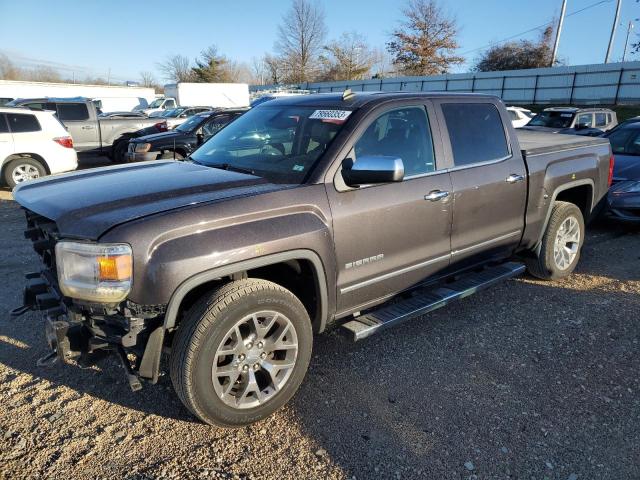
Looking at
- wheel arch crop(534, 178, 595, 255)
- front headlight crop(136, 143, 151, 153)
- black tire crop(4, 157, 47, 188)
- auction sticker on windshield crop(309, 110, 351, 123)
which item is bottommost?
black tire crop(4, 157, 47, 188)

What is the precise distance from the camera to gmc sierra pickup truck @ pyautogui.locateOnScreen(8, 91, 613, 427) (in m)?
2.42

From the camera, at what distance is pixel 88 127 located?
12766 mm

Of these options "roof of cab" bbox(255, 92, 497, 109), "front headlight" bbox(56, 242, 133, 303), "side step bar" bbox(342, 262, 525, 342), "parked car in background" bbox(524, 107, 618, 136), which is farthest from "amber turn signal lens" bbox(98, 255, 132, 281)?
"parked car in background" bbox(524, 107, 618, 136)

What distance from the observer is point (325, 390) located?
3.18m

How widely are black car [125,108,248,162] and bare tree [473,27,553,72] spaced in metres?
39.3

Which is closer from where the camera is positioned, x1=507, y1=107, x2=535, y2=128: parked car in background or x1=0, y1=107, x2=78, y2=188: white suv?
x1=0, y1=107, x2=78, y2=188: white suv

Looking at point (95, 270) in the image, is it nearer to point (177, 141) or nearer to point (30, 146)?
point (177, 141)

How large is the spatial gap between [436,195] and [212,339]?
1912 millimetres

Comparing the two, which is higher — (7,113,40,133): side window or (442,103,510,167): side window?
(442,103,510,167): side window

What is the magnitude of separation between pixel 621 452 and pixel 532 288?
2.36 meters

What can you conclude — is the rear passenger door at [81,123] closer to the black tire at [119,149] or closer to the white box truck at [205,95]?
the black tire at [119,149]

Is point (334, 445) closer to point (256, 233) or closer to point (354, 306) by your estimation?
point (354, 306)

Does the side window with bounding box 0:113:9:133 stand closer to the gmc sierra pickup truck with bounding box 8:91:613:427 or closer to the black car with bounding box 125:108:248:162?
the black car with bounding box 125:108:248:162

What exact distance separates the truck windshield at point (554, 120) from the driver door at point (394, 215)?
38.7 ft
